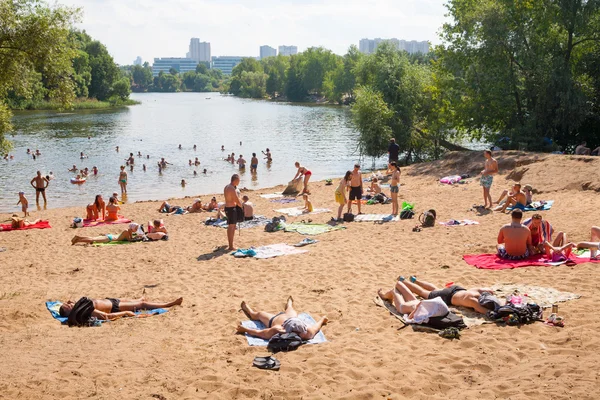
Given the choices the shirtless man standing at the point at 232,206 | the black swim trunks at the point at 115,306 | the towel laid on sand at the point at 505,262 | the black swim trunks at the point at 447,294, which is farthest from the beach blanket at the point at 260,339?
the shirtless man standing at the point at 232,206

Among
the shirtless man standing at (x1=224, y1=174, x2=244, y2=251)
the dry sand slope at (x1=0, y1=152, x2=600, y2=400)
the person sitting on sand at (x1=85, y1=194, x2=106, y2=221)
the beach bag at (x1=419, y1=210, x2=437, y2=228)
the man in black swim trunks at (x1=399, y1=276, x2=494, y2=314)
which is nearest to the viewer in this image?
the dry sand slope at (x1=0, y1=152, x2=600, y2=400)

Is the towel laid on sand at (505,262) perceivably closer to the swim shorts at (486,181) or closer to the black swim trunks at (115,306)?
the swim shorts at (486,181)

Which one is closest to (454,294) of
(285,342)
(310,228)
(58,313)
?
(285,342)

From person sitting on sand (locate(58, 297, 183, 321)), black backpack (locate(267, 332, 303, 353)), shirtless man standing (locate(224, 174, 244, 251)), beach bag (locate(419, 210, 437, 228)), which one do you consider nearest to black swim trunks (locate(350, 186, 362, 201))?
beach bag (locate(419, 210, 437, 228))

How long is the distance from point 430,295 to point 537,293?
64.3 inches

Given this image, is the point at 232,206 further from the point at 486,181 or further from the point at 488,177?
the point at 488,177

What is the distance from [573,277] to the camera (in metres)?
9.38

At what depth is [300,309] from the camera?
30.1 feet

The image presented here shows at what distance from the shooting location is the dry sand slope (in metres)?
6.15

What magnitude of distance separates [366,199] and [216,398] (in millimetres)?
14296

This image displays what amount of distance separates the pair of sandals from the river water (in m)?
20.7

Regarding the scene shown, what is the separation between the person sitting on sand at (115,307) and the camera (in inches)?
353

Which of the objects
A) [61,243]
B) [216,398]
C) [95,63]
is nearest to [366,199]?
[61,243]

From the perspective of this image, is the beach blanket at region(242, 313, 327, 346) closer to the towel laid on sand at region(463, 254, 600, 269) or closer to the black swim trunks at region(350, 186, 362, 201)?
the towel laid on sand at region(463, 254, 600, 269)
